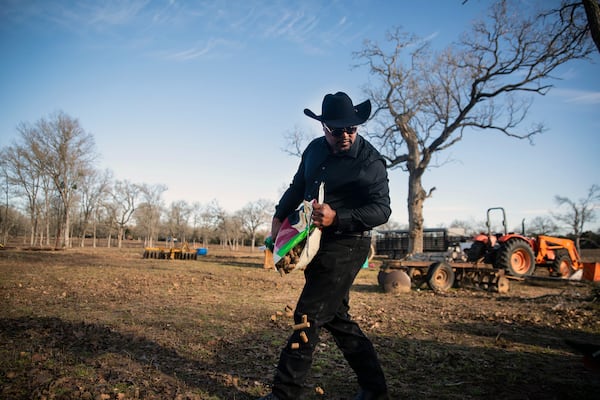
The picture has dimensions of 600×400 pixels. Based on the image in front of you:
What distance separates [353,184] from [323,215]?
16.9 inches

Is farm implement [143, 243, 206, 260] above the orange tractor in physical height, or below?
below

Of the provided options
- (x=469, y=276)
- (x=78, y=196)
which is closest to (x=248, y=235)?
(x=78, y=196)

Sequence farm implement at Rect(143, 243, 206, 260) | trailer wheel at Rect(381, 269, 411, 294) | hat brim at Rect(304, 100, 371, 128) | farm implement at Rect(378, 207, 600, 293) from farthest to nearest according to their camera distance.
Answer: farm implement at Rect(143, 243, 206, 260)
farm implement at Rect(378, 207, 600, 293)
trailer wheel at Rect(381, 269, 411, 294)
hat brim at Rect(304, 100, 371, 128)

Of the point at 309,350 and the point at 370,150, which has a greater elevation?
the point at 370,150

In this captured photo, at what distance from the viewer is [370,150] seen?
2.88 m

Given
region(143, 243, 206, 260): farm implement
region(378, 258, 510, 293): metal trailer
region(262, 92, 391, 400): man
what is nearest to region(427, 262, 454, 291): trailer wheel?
region(378, 258, 510, 293): metal trailer

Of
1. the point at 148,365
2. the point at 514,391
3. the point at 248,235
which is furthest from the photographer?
the point at 248,235

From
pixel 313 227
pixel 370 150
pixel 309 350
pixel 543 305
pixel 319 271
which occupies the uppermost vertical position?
pixel 370 150

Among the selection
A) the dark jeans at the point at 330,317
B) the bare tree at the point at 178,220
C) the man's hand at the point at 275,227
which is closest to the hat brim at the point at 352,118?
the dark jeans at the point at 330,317

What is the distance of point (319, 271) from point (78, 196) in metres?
66.5

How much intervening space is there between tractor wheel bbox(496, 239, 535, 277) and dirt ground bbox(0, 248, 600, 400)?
3.76 metres

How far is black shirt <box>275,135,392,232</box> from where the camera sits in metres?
2.60

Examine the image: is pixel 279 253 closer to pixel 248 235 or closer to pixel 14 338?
pixel 14 338

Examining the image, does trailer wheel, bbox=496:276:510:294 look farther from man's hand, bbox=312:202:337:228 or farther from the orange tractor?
man's hand, bbox=312:202:337:228
